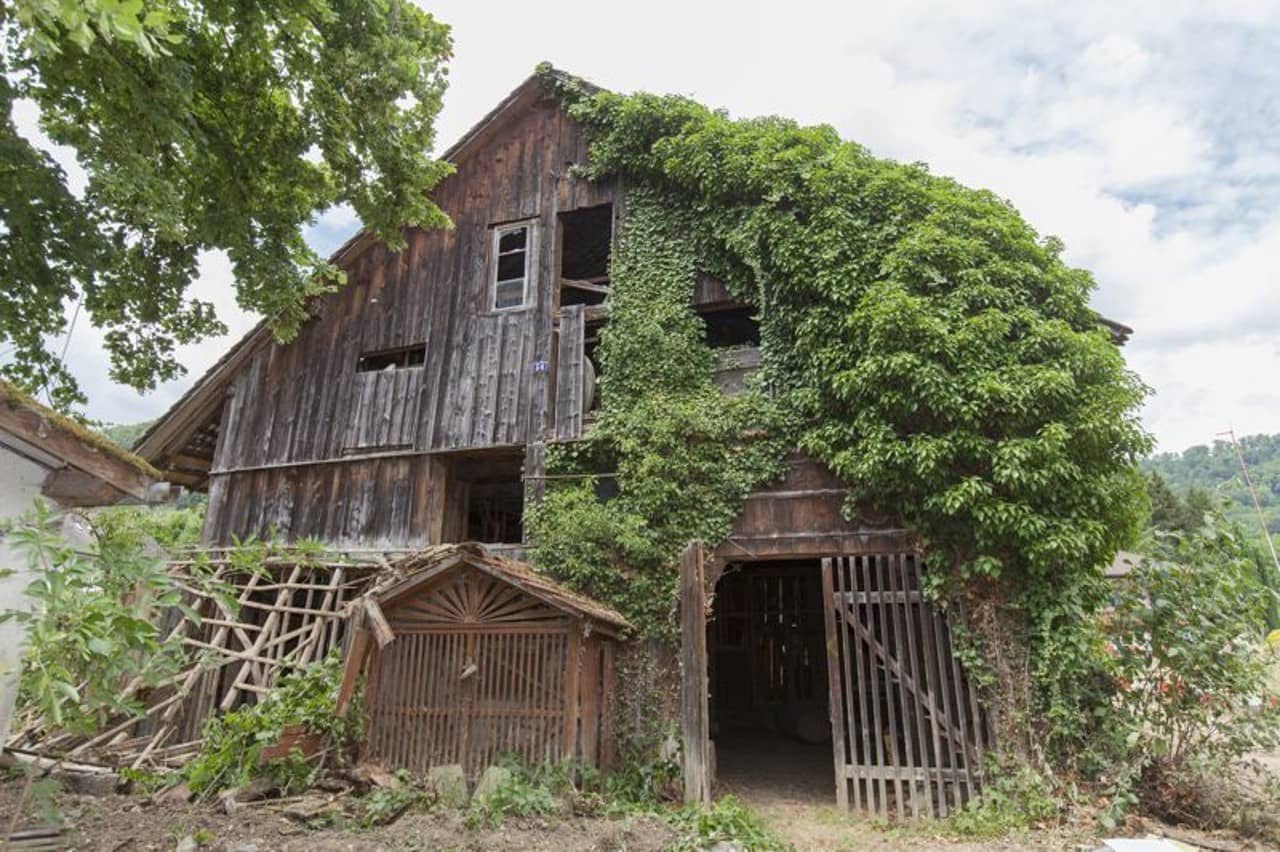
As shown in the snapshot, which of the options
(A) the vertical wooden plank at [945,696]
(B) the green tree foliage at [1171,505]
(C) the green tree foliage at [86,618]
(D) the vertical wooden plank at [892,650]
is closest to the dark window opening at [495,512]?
(D) the vertical wooden plank at [892,650]

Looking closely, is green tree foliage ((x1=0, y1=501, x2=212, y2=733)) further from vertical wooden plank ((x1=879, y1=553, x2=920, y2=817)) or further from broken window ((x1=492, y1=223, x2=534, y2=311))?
broken window ((x1=492, y1=223, x2=534, y2=311))

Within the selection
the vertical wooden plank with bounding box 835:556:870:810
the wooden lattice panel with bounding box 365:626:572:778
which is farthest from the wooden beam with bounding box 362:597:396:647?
the vertical wooden plank with bounding box 835:556:870:810

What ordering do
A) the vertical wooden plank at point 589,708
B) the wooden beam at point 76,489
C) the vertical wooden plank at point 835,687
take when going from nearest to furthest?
the wooden beam at point 76,489, the vertical wooden plank at point 589,708, the vertical wooden plank at point 835,687

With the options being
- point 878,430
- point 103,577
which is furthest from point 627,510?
point 103,577

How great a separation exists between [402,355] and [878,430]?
25.6 ft

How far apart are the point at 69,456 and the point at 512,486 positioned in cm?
917

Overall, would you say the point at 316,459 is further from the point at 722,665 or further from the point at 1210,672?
the point at 1210,672

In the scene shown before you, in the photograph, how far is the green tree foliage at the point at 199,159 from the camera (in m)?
6.39

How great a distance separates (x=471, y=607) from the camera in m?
8.05

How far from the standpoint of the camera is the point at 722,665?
14.9m

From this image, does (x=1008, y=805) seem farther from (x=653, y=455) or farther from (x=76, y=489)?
(x=76, y=489)

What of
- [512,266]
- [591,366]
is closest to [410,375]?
[512,266]

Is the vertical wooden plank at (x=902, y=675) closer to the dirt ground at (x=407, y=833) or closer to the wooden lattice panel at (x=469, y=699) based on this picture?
the dirt ground at (x=407, y=833)

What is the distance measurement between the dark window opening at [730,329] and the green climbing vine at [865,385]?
1.48m
